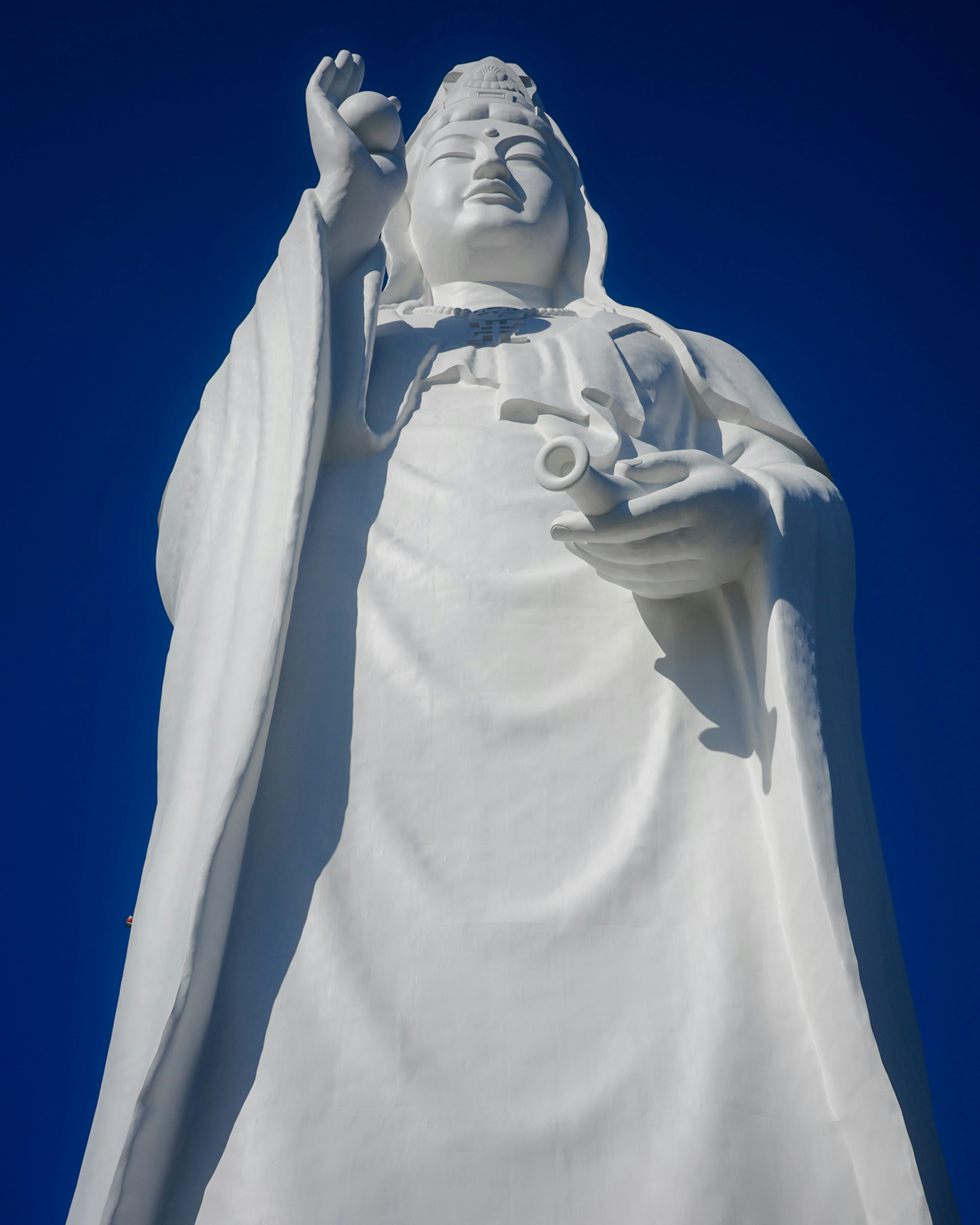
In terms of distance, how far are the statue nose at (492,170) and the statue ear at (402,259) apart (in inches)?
16.9

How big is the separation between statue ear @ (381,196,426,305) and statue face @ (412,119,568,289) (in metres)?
0.12

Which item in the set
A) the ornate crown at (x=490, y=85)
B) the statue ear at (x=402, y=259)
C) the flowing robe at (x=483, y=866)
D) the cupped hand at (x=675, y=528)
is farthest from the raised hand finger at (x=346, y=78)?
the cupped hand at (x=675, y=528)

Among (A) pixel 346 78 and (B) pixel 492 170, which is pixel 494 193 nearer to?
(B) pixel 492 170

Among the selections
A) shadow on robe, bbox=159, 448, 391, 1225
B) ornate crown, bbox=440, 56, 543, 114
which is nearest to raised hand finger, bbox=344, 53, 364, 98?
ornate crown, bbox=440, 56, 543, 114

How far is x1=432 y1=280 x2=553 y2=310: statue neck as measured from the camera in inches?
210

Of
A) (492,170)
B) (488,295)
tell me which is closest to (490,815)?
(488,295)

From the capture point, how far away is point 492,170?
17.7 feet

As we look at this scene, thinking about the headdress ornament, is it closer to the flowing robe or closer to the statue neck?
the statue neck

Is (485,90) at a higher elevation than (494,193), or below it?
higher

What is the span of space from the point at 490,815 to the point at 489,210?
2880 millimetres

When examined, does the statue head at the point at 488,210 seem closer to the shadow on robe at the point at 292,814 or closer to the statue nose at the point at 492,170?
the statue nose at the point at 492,170

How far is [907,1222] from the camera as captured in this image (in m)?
2.79

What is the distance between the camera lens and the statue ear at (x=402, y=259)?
571cm

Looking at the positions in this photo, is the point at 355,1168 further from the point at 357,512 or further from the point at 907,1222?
the point at 357,512
